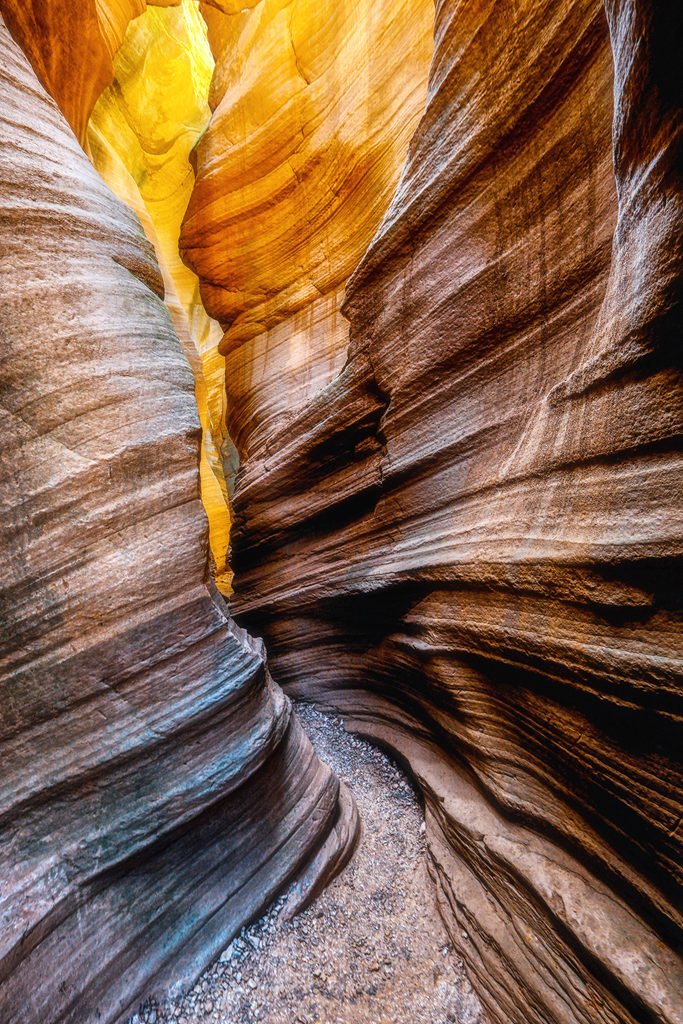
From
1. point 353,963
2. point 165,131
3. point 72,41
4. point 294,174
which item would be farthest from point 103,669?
point 165,131

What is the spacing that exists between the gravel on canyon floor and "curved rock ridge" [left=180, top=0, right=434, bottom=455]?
205 inches

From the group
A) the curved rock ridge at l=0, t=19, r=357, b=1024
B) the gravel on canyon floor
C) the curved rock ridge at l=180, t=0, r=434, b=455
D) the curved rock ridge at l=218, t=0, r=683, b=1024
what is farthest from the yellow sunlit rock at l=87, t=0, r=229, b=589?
the gravel on canyon floor

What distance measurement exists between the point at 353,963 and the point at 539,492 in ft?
9.77

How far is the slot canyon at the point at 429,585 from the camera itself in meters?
1.87

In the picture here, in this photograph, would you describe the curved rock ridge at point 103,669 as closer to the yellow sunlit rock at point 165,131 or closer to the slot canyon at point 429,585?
the slot canyon at point 429,585

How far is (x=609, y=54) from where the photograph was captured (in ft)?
7.59

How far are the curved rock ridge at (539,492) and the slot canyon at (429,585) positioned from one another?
0.06ft

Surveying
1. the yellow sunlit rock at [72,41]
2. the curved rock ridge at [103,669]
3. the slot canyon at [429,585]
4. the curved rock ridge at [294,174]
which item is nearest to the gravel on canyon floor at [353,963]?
the slot canyon at [429,585]

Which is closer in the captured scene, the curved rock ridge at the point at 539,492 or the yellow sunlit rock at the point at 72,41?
the curved rock ridge at the point at 539,492

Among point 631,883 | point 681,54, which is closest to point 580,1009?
point 631,883

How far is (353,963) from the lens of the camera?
8.52ft

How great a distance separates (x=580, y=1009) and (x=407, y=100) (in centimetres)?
788

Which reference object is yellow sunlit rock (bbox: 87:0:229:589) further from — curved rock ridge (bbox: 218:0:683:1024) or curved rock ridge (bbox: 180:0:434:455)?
curved rock ridge (bbox: 218:0:683:1024)

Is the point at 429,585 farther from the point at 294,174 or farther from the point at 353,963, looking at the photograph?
the point at 294,174
